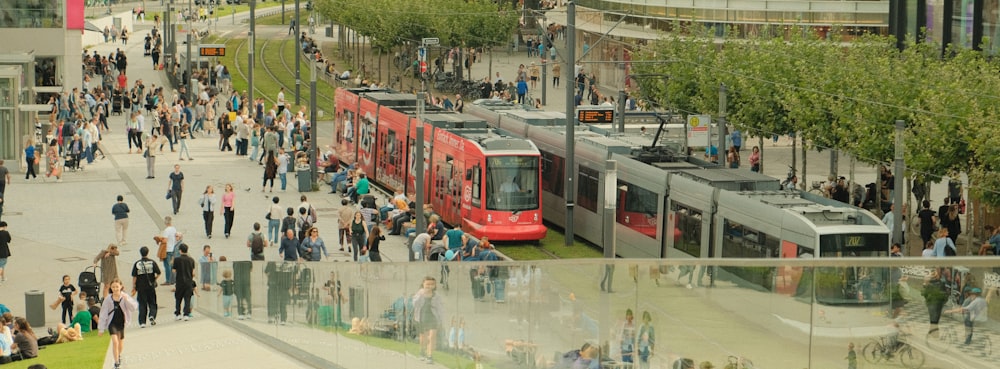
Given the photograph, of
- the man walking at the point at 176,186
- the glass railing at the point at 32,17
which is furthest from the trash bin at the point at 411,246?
the glass railing at the point at 32,17

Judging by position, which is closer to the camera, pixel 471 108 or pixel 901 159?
pixel 901 159

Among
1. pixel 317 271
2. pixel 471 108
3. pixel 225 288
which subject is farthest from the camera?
pixel 471 108

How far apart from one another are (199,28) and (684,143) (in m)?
69.8

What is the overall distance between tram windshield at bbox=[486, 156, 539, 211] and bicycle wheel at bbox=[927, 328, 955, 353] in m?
22.7

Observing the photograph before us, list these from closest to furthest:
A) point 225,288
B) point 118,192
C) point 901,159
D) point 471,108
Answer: point 225,288 → point 901,159 → point 118,192 → point 471,108

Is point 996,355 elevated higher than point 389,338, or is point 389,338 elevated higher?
point 996,355

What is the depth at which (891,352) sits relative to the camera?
11.1 meters

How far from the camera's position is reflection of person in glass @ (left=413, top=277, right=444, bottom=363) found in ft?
55.8

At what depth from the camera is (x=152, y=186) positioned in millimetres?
41719

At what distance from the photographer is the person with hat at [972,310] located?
398 inches

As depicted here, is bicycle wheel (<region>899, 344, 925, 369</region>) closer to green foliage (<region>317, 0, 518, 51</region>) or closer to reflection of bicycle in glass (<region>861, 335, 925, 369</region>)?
reflection of bicycle in glass (<region>861, 335, 925, 369</region>)

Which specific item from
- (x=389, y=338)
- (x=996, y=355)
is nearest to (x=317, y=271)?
(x=389, y=338)

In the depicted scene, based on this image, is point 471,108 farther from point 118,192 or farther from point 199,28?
point 199,28

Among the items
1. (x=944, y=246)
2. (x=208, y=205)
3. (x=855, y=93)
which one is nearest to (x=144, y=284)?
(x=208, y=205)
